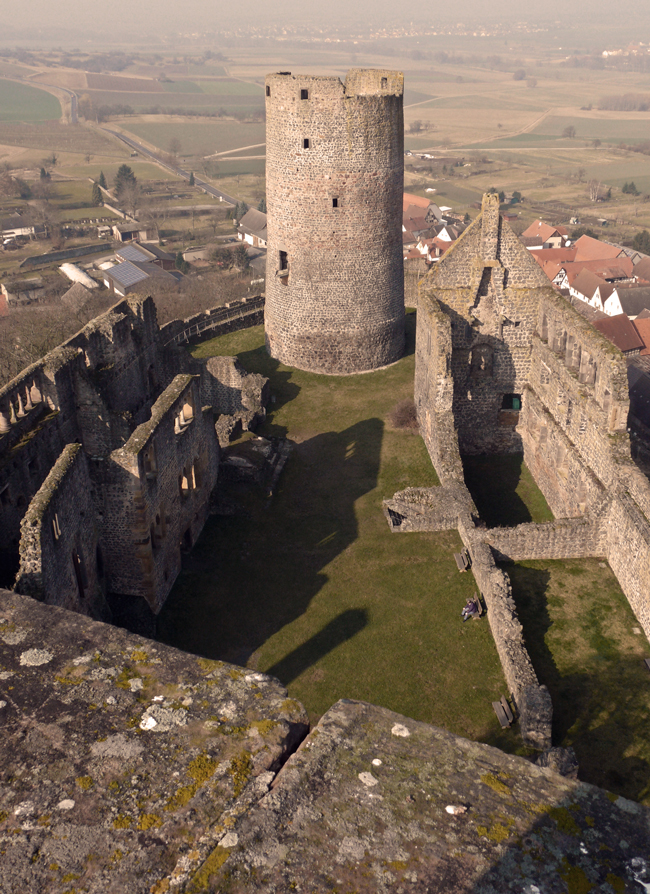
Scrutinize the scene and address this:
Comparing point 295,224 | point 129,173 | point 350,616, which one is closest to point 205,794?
point 350,616

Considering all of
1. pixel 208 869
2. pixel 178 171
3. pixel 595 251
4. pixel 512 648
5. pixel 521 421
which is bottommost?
pixel 595 251

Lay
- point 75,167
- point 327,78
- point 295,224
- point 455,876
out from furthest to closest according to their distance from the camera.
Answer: point 75,167
point 295,224
point 327,78
point 455,876

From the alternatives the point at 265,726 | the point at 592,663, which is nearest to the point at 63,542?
the point at 265,726

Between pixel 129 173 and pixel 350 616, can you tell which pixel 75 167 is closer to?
pixel 129 173

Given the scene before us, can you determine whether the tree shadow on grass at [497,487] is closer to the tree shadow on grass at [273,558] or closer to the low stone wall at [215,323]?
the tree shadow on grass at [273,558]

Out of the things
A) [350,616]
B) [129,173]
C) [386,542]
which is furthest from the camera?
[129,173]

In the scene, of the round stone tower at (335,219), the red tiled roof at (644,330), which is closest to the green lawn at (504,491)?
the round stone tower at (335,219)

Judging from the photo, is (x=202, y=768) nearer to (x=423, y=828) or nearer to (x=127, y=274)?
(x=423, y=828)
